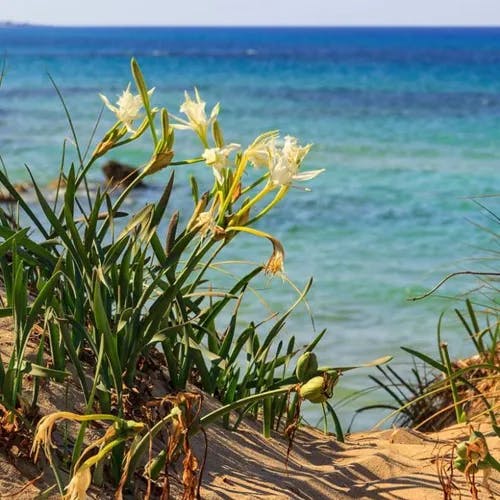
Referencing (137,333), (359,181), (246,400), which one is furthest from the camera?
(359,181)

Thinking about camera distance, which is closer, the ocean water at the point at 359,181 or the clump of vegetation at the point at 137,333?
the clump of vegetation at the point at 137,333

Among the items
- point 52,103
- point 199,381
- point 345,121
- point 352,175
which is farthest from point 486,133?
point 199,381

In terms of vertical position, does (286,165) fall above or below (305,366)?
above

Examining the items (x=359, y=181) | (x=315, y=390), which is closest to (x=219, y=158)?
(x=315, y=390)

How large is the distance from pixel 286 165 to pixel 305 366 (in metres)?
0.40

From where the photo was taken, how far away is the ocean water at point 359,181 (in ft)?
20.6

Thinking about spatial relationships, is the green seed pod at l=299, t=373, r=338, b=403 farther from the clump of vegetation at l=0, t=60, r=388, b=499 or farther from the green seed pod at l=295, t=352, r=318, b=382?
the green seed pod at l=295, t=352, r=318, b=382

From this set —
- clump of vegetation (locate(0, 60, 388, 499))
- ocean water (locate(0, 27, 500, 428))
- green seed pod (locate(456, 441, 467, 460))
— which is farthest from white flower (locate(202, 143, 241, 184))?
green seed pod (locate(456, 441, 467, 460))

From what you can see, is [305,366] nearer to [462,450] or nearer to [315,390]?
[315,390]

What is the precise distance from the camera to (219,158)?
175cm

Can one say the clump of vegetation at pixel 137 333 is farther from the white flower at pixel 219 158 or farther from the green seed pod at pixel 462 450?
the green seed pod at pixel 462 450

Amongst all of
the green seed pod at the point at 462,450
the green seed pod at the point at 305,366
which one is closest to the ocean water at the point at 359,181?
the green seed pod at the point at 305,366

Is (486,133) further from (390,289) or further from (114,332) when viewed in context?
(114,332)

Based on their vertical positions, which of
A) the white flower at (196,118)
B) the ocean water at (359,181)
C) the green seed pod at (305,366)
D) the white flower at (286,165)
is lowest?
the ocean water at (359,181)
